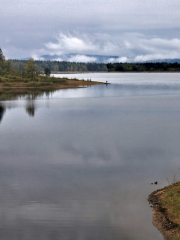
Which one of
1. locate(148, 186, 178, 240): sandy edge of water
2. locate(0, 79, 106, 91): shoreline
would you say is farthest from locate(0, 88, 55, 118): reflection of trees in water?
locate(148, 186, 178, 240): sandy edge of water

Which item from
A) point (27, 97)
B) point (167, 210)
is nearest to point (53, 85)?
point (27, 97)

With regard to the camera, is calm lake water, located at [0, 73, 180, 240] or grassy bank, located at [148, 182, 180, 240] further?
calm lake water, located at [0, 73, 180, 240]

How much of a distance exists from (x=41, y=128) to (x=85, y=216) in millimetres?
21465

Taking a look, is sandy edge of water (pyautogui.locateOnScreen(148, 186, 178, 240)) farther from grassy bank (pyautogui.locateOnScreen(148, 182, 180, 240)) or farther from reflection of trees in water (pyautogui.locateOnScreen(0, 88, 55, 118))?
reflection of trees in water (pyautogui.locateOnScreen(0, 88, 55, 118))

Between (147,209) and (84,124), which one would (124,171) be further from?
(84,124)

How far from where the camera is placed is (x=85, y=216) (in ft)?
44.4

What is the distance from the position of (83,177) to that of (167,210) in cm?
618

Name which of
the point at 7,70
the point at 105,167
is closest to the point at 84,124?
the point at 105,167

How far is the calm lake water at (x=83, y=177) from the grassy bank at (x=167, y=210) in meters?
0.33

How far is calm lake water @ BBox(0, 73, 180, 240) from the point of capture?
1273 cm

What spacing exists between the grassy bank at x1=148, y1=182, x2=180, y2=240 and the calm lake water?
0.33 metres

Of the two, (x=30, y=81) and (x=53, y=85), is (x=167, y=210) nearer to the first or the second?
(x=53, y=85)

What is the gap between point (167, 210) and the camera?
13258 mm

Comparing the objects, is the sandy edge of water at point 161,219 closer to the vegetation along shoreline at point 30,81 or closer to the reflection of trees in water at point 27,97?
the reflection of trees in water at point 27,97
